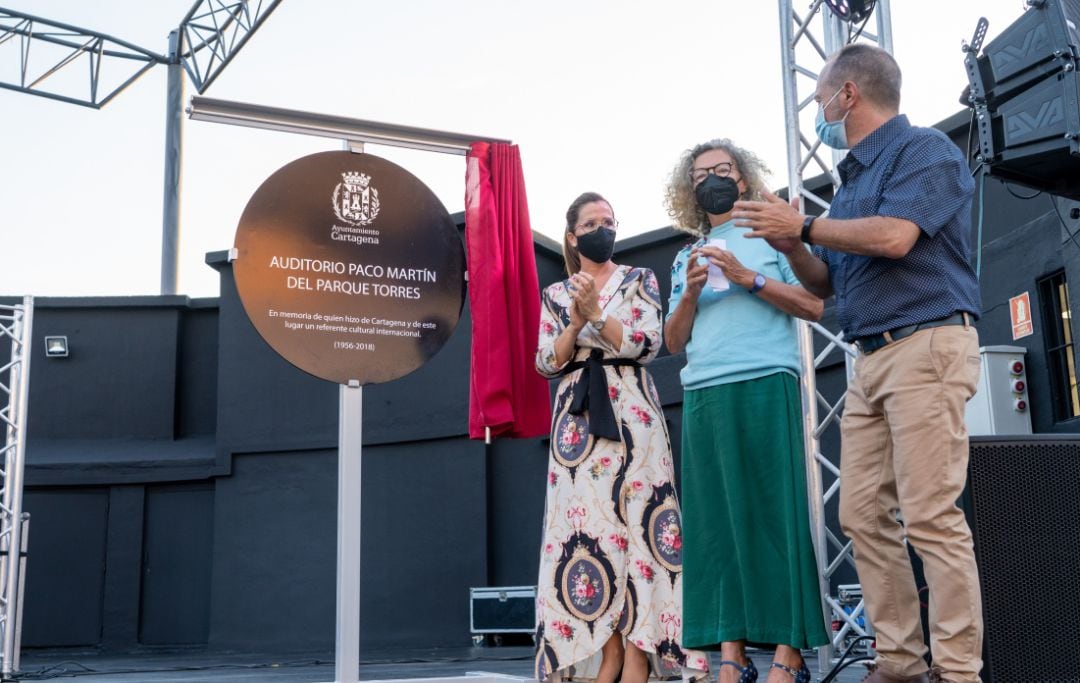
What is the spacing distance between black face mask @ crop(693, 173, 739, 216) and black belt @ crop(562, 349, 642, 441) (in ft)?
1.85

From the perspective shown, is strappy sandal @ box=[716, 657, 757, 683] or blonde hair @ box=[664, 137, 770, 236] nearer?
strappy sandal @ box=[716, 657, 757, 683]

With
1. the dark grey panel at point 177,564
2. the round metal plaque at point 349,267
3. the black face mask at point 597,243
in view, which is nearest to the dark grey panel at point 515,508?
the dark grey panel at point 177,564

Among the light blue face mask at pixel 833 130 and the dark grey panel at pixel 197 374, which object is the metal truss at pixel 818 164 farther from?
the dark grey panel at pixel 197 374

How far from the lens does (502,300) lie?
4.18 meters

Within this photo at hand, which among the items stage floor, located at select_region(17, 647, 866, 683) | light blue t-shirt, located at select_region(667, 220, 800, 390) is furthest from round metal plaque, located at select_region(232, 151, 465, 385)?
stage floor, located at select_region(17, 647, 866, 683)

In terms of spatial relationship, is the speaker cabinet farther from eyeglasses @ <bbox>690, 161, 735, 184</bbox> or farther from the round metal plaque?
the round metal plaque

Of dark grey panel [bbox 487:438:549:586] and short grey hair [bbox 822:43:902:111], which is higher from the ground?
short grey hair [bbox 822:43:902:111]

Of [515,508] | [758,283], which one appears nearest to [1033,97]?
[758,283]

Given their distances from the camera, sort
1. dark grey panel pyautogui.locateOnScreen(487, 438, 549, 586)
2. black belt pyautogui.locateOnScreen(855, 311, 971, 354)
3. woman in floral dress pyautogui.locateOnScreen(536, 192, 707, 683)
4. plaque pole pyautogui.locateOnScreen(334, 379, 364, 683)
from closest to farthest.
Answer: black belt pyautogui.locateOnScreen(855, 311, 971, 354) → woman in floral dress pyautogui.locateOnScreen(536, 192, 707, 683) → plaque pole pyautogui.locateOnScreen(334, 379, 364, 683) → dark grey panel pyautogui.locateOnScreen(487, 438, 549, 586)

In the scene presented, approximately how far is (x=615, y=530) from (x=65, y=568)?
9581mm

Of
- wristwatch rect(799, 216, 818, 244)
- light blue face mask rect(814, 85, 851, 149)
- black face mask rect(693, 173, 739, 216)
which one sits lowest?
wristwatch rect(799, 216, 818, 244)

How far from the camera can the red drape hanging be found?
13.4 feet

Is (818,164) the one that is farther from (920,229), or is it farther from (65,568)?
(65,568)

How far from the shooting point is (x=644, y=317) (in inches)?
138
